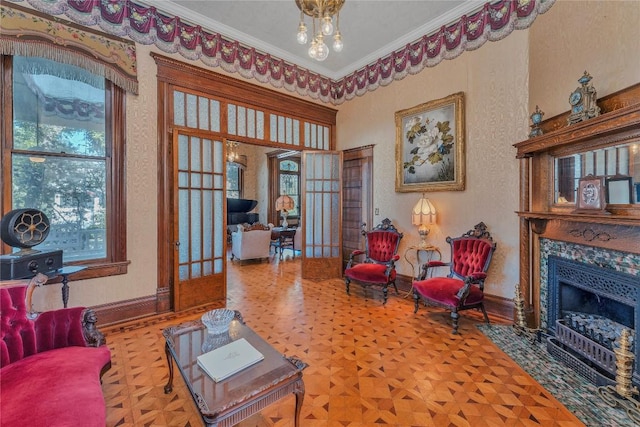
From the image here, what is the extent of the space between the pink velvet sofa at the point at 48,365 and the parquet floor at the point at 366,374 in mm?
489

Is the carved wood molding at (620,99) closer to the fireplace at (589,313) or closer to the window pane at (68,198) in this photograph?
the fireplace at (589,313)

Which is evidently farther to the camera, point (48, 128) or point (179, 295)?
point (179, 295)

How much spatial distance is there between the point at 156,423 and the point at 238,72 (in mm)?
4410

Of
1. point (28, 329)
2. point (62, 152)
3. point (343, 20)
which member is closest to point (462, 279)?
point (343, 20)

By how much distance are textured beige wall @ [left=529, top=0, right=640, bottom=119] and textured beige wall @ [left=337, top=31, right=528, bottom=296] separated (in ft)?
0.90

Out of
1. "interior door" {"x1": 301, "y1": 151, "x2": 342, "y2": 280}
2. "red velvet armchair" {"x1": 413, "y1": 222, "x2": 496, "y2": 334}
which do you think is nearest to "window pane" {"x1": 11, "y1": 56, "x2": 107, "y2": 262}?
"interior door" {"x1": 301, "y1": 151, "x2": 342, "y2": 280}

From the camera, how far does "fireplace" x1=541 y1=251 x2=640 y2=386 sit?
2.07 m

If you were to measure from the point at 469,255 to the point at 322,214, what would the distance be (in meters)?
2.70

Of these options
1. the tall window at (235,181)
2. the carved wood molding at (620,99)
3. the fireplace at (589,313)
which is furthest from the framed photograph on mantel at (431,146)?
the tall window at (235,181)

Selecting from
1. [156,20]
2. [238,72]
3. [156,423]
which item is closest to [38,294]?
[156,423]

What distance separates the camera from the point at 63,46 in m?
2.89

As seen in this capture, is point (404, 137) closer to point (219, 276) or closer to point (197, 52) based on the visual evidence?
point (197, 52)

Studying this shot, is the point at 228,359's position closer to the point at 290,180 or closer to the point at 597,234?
the point at 597,234

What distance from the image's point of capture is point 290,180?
10578mm
